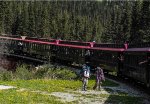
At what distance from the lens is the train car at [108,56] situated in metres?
36.9

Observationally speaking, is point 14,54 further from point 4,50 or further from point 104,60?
point 104,60

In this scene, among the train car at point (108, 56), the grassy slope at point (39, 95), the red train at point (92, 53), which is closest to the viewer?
the grassy slope at point (39, 95)

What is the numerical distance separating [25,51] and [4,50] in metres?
3.44

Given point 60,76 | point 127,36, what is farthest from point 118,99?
point 127,36

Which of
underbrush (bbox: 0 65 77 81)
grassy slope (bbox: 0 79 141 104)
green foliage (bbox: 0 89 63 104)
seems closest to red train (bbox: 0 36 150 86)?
grassy slope (bbox: 0 79 141 104)

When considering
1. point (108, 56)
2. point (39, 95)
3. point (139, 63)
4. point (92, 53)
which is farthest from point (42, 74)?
point (39, 95)

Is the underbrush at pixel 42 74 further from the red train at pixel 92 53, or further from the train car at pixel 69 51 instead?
the train car at pixel 69 51

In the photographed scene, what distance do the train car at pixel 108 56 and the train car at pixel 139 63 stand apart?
72.9 inches

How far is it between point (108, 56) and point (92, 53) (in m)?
5.39

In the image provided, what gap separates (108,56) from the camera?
39.4m

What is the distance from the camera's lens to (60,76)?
124ft

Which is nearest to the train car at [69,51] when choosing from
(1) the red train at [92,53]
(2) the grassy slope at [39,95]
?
(1) the red train at [92,53]

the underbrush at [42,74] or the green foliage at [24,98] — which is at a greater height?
the green foliage at [24,98]

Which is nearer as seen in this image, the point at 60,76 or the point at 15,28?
the point at 60,76
